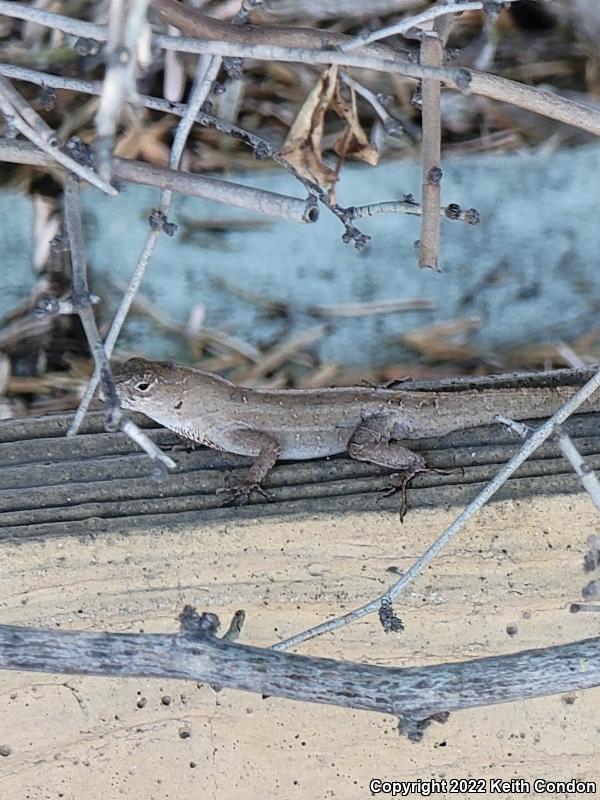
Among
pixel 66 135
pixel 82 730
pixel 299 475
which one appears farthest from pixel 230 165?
pixel 82 730

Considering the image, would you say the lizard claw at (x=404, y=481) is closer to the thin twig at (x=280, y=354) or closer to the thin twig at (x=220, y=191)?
the thin twig at (x=220, y=191)

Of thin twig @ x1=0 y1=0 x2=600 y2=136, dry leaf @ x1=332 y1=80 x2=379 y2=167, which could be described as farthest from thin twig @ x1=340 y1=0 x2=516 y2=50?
dry leaf @ x1=332 y1=80 x2=379 y2=167

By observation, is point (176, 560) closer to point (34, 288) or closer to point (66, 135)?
point (34, 288)

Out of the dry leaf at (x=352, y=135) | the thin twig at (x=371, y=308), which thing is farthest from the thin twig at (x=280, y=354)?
the dry leaf at (x=352, y=135)

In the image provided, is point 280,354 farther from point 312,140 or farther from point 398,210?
point 398,210

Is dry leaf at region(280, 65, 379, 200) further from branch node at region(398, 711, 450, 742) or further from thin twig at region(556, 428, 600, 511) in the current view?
branch node at region(398, 711, 450, 742)
